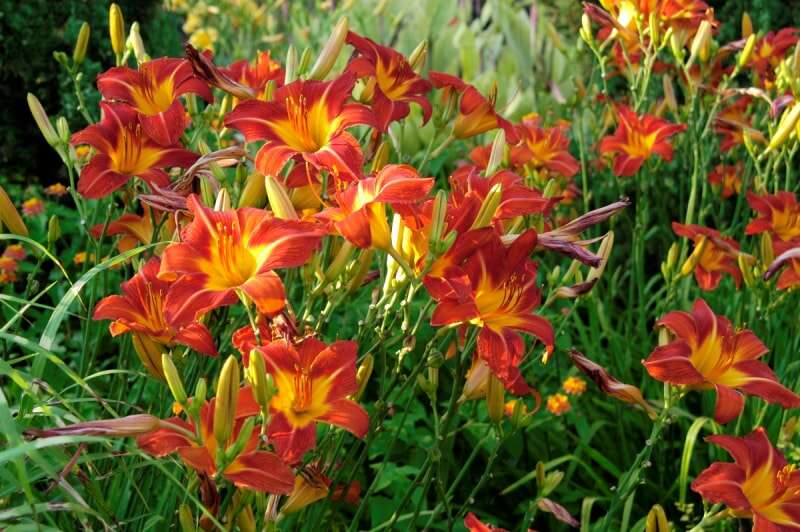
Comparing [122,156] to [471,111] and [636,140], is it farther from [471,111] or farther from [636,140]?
[636,140]

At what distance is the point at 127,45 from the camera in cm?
190

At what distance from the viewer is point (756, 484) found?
1.53 m

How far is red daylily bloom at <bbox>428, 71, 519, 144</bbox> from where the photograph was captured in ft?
5.78

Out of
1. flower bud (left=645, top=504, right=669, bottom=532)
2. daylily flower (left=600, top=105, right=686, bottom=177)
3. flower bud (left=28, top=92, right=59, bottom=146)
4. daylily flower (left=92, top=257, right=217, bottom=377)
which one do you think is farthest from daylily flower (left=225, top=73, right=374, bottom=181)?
daylily flower (left=600, top=105, right=686, bottom=177)

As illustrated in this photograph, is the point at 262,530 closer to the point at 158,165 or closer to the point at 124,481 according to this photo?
the point at 124,481

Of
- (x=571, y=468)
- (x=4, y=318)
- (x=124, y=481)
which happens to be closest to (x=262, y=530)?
(x=124, y=481)

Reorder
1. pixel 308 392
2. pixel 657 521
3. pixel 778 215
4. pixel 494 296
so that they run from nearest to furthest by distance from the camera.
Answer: pixel 308 392
pixel 494 296
pixel 657 521
pixel 778 215

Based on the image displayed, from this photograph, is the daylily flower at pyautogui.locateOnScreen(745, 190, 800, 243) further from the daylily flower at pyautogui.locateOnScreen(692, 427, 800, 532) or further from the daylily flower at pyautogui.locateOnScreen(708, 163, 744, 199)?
the daylily flower at pyautogui.locateOnScreen(692, 427, 800, 532)

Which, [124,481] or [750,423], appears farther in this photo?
[750,423]

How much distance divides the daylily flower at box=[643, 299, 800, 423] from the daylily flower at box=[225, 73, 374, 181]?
2.06 feet

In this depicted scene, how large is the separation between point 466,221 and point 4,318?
2.16 metres

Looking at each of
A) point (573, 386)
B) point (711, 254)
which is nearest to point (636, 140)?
point (711, 254)

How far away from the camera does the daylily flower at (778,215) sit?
7.63ft

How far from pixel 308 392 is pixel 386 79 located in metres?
0.68
